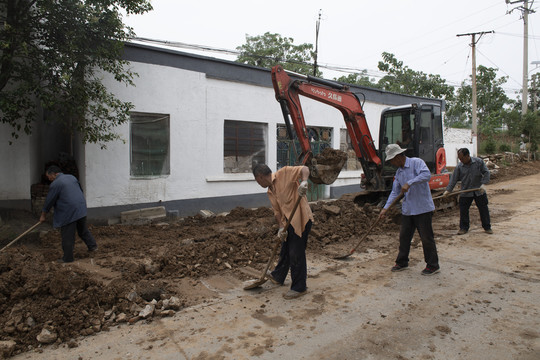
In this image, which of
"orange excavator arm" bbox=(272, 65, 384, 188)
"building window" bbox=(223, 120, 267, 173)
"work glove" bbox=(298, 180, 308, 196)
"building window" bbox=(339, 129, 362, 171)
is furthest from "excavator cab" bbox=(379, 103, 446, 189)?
"work glove" bbox=(298, 180, 308, 196)

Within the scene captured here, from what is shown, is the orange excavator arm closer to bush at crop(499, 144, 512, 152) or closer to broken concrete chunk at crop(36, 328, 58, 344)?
broken concrete chunk at crop(36, 328, 58, 344)

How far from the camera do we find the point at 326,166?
7.39 metres

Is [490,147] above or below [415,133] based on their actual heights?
above

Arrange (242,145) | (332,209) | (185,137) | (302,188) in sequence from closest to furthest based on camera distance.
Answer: (302,188), (332,209), (185,137), (242,145)

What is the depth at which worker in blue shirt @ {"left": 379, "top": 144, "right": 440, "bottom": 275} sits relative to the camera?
17.2 ft

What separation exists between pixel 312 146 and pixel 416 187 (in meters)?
7.55

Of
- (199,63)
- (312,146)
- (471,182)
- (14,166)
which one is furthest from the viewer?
(312,146)

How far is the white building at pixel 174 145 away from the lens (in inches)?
333

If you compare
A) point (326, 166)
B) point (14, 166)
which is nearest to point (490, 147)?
point (326, 166)

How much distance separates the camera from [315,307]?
4.21m

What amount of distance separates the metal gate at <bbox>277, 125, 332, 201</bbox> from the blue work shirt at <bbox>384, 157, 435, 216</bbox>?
580 cm

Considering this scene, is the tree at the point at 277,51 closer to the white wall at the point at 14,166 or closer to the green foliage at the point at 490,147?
the green foliage at the point at 490,147

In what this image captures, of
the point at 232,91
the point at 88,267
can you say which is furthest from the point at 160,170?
the point at 88,267

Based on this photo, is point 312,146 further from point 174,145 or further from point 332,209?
point 174,145
